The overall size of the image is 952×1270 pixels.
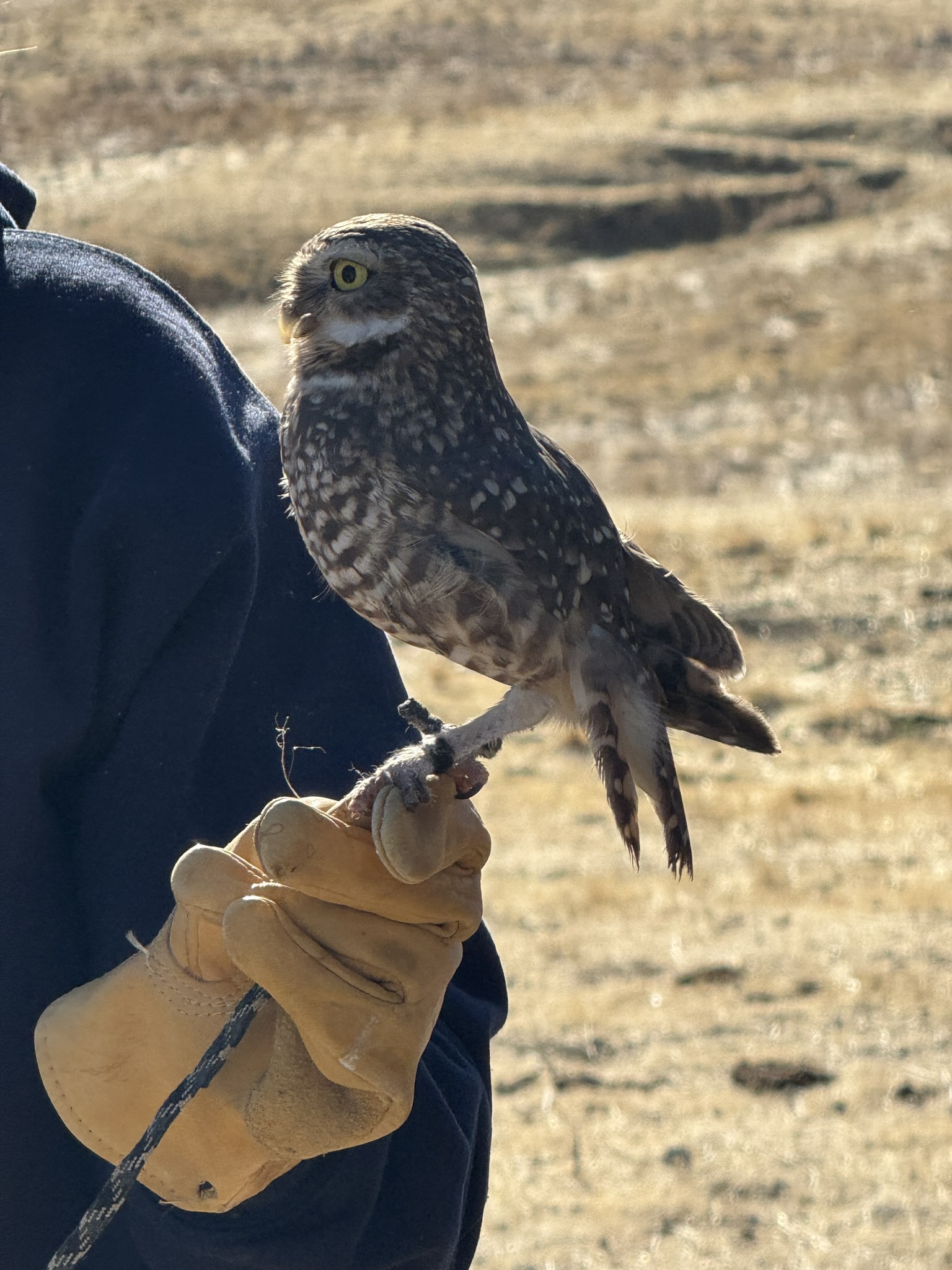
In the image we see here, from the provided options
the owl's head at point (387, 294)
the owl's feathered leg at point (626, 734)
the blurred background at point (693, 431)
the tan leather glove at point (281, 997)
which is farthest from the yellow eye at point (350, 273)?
the blurred background at point (693, 431)

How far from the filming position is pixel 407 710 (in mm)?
1996

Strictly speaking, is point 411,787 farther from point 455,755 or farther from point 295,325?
point 295,325

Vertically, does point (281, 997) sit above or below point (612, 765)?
below

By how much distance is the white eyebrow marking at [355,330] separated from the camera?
2.11 meters

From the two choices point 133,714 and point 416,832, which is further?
point 133,714

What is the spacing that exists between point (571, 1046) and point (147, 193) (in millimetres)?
20489

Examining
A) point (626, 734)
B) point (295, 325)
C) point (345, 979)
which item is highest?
point (295, 325)

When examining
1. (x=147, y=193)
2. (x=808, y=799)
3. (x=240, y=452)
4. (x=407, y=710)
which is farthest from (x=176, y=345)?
(x=147, y=193)

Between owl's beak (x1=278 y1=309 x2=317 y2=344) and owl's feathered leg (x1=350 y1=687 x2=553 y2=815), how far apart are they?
1.72 feet

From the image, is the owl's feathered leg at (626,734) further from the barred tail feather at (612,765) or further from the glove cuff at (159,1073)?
the glove cuff at (159,1073)

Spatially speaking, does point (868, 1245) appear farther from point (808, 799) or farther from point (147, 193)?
point (147, 193)

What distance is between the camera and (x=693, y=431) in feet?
53.0

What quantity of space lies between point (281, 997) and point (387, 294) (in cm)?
87

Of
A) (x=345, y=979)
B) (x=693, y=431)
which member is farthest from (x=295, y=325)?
(x=693, y=431)
